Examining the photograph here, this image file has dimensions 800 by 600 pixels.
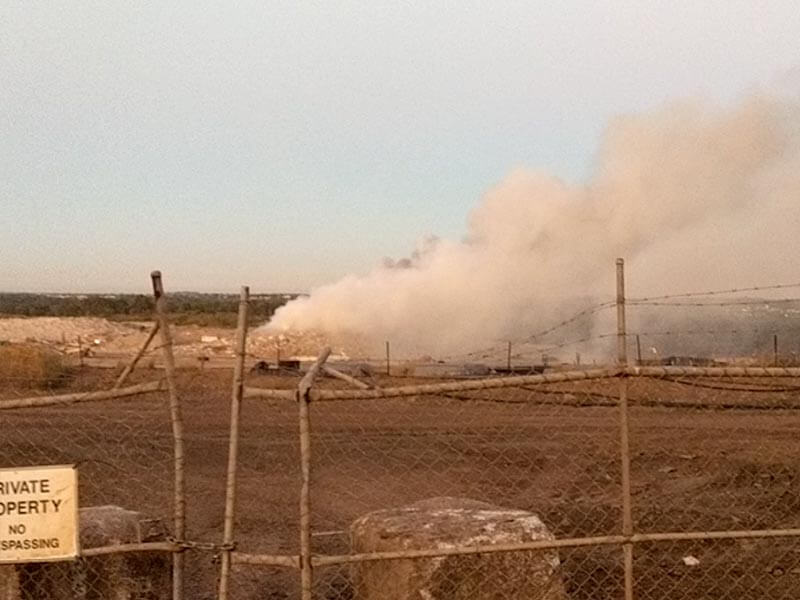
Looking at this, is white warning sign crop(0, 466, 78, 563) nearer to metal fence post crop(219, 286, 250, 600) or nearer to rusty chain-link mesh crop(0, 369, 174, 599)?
rusty chain-link mesh crop(0, 369, 174, 599)

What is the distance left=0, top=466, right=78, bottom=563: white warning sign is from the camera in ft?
18.5

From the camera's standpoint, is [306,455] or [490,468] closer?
[306,455]

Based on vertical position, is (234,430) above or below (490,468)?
above

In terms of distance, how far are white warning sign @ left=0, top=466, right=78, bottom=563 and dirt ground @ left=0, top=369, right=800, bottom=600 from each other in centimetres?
300

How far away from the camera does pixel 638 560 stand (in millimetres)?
10352

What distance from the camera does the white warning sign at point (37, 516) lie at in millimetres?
5637

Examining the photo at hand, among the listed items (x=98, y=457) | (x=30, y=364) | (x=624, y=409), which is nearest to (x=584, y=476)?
(x=98, y=457)

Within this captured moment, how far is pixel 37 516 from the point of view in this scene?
223 inches

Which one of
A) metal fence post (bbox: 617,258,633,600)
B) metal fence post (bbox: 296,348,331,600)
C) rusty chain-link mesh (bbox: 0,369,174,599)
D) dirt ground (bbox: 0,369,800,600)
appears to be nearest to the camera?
metal fence post (bbox: 296,348,331,600)

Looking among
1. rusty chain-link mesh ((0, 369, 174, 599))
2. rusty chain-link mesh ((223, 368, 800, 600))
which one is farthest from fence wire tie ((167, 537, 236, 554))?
rusty chain-link mesh ((0, 369, 174, 599))

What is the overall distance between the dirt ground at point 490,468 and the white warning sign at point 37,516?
9.86 feet

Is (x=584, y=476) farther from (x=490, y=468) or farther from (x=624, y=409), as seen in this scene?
(x=624, y=409)

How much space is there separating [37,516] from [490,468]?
11.2 meters

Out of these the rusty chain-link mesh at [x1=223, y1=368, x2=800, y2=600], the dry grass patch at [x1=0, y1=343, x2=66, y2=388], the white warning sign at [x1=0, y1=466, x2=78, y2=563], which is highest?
the white warning sign at [x1=0, y1=466, x2=78, y2=563]
